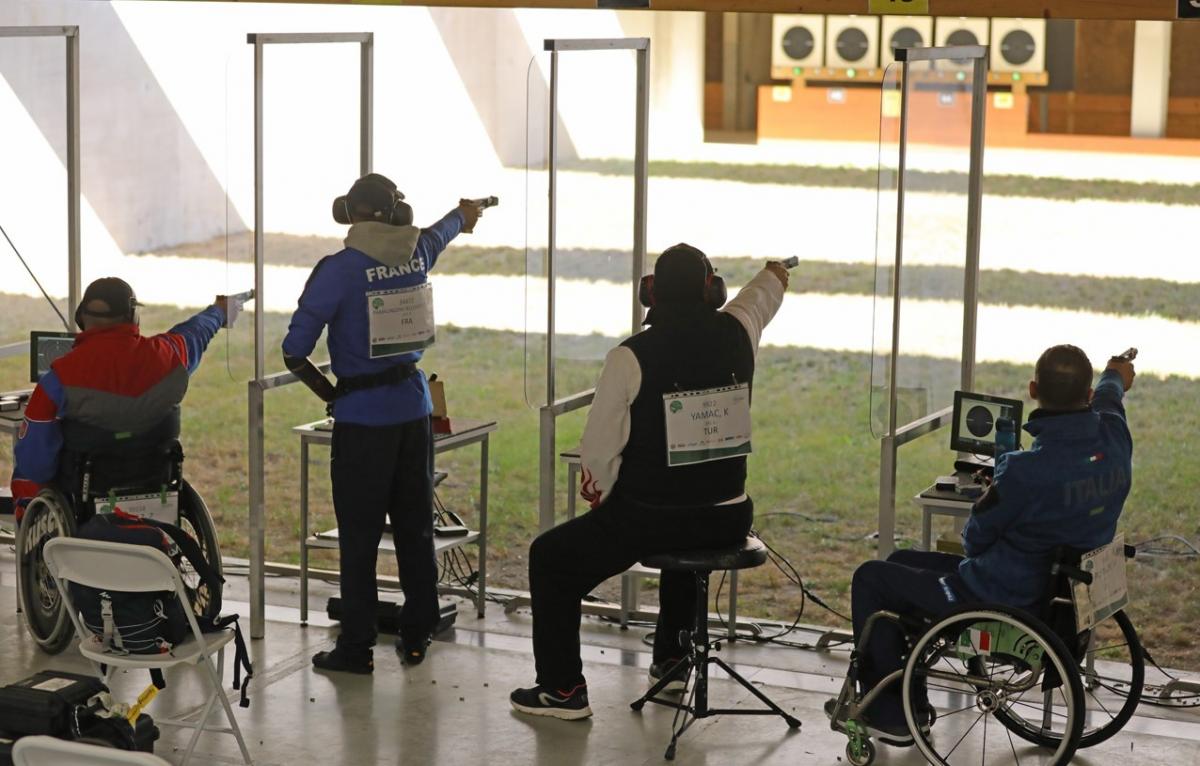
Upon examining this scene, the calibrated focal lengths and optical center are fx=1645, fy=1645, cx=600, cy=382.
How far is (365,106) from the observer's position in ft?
16.7

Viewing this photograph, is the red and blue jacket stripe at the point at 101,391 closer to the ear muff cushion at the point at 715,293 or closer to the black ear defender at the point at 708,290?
the black ear defender at the point at 708,290

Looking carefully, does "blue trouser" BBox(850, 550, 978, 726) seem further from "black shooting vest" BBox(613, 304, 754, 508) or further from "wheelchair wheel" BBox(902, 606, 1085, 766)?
"black shooting vest" BBox(613, 304, 754, 508)

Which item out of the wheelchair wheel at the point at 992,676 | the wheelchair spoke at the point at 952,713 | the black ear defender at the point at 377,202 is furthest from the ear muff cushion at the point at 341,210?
the wheelchair spoke at the point at 952,713

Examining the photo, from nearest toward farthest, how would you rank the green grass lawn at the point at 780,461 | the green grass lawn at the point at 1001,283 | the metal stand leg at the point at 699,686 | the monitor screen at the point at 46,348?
the metal stand leg at the point at 699,686
the monitor screen at the point at 46,348
the green grass lawn at the point at 780,461
the green grass lawn at the point at 1001,283

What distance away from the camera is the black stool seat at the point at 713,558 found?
3.76 m

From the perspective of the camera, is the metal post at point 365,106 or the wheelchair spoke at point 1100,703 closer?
the wheelchair spoke at point 1100,703

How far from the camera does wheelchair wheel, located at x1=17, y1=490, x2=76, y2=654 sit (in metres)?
4.44

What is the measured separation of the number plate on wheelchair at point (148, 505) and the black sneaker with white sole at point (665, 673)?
4.38 feet

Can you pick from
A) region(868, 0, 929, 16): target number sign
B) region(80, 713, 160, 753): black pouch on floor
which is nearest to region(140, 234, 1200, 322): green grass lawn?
region(868, 0, 929, 16): target number sign

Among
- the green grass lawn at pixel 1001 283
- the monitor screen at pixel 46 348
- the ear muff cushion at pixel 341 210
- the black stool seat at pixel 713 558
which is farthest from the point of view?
the green grass lawn at pixel 1001 283

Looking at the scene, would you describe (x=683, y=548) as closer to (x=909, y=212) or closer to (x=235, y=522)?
(x=909, y=212)

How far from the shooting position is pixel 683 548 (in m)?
3.83

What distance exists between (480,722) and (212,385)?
5798 mm

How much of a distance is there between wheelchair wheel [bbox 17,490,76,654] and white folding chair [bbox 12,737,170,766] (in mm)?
1988
